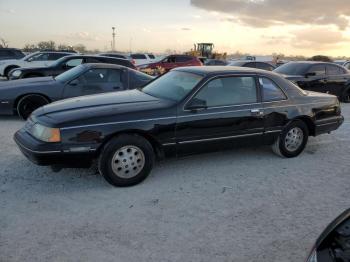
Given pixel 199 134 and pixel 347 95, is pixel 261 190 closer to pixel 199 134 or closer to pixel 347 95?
pixel 199 134

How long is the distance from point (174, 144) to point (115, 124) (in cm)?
85

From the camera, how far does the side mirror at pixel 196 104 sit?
478 cm

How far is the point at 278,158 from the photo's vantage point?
5832 millimetres

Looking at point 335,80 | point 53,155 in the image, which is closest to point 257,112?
point 53,155

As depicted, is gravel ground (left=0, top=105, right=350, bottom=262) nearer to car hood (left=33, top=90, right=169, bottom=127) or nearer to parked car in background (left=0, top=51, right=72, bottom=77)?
car hood (left=33, top=90, right=169, bottom=127)

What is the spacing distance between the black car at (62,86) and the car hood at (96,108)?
287 cm

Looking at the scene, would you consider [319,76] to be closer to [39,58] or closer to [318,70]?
A: [318,70]

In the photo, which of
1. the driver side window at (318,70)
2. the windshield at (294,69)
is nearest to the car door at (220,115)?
the windshield at (294,69)

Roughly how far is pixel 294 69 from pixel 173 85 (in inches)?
315

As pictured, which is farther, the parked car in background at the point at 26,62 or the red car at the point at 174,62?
the red car at the point at 174,62

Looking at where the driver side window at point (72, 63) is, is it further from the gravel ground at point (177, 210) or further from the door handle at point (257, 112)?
the door handle at point (257, 112)

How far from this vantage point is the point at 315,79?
11.6 m

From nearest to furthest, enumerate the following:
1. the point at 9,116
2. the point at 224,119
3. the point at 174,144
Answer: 1. the point at 174,144
2. the point at 224,119
3. the point at 9,116

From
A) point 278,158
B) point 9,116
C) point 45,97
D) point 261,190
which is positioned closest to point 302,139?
point 278,158
